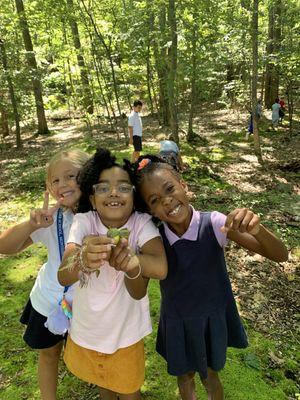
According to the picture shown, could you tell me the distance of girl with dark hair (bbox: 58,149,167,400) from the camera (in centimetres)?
178

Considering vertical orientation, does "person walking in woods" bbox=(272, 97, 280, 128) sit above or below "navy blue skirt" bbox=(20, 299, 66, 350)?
below

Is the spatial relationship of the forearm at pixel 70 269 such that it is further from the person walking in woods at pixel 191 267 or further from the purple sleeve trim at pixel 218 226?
the purple sleeve trim at pixel 218 226

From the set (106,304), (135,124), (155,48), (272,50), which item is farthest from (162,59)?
(106,304)

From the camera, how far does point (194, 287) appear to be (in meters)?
2.04

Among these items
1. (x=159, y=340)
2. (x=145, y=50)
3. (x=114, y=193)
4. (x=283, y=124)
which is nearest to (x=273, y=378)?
(x=159, y=340)

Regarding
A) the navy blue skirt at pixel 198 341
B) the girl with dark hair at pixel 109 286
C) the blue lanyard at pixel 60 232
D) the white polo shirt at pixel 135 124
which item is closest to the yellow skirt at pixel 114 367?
the girl with dark hair at pixel 109 286

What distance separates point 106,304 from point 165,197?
0.67 metres

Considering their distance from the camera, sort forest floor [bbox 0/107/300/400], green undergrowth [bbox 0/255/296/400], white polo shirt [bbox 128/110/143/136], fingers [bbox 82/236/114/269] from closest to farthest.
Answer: fingers [bbox 82/236/114/269] → green undergrowth [bbox 0/255/296/400] → forest floor [bbox 0/107/300/400] → white polo shirt [bbox 128/110/143/136]

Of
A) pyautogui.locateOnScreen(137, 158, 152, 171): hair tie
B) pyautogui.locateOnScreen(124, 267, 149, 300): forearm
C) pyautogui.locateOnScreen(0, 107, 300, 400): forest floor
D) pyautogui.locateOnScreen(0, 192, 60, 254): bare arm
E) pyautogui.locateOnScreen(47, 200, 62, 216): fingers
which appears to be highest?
pyautogui.locateOnScreen(137, 158, 152, 171): hair tie

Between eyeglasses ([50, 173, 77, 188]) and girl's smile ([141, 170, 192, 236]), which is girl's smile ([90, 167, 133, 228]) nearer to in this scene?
girl's smile ([141, 170, 192, 236])

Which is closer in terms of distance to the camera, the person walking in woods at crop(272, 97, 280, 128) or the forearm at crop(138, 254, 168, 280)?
the forearm at crop(138, 254, 168, 280)

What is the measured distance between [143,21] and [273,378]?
11.2 metres

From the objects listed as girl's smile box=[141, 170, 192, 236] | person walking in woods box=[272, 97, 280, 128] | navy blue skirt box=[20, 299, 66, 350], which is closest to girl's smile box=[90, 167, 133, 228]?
girl's smile box=[141, 170, 192, 236]

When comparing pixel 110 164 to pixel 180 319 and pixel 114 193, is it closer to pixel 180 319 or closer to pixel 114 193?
pixel 114 193
